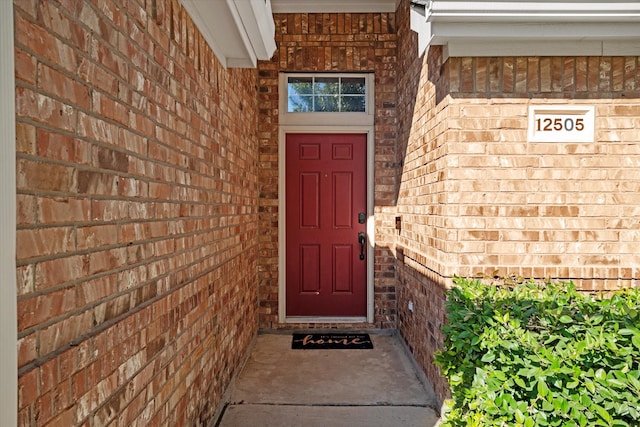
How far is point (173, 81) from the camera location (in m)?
2.07

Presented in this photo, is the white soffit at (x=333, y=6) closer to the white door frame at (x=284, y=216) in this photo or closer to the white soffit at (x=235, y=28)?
the white door frame at (x=284, y=216)

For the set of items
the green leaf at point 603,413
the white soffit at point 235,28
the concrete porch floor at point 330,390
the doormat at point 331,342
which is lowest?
the concrete porch floor at point 330,390

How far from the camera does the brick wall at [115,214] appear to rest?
106 centimetres

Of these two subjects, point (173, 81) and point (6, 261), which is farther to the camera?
point (173, 81)

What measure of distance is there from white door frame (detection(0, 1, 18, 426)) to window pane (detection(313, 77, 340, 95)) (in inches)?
162

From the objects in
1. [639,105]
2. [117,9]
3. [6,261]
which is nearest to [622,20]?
[639,105]

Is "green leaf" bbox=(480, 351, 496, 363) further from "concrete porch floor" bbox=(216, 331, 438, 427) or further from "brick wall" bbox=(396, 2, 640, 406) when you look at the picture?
"concrete porch floor" bbox=(216, 331, 438, 427)

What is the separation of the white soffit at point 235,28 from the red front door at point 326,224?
1847 mm

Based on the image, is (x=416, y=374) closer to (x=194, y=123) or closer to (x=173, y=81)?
(x=194, y=123)

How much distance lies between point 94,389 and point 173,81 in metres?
1.35

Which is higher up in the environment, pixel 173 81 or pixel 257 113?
pixel 257 113

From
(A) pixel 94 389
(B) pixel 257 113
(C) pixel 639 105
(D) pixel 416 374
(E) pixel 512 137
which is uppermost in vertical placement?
(B) pixel 257 113

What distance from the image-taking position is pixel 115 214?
147cm

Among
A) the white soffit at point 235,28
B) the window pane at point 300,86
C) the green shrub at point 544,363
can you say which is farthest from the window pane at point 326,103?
the green shrub at point 544,363
